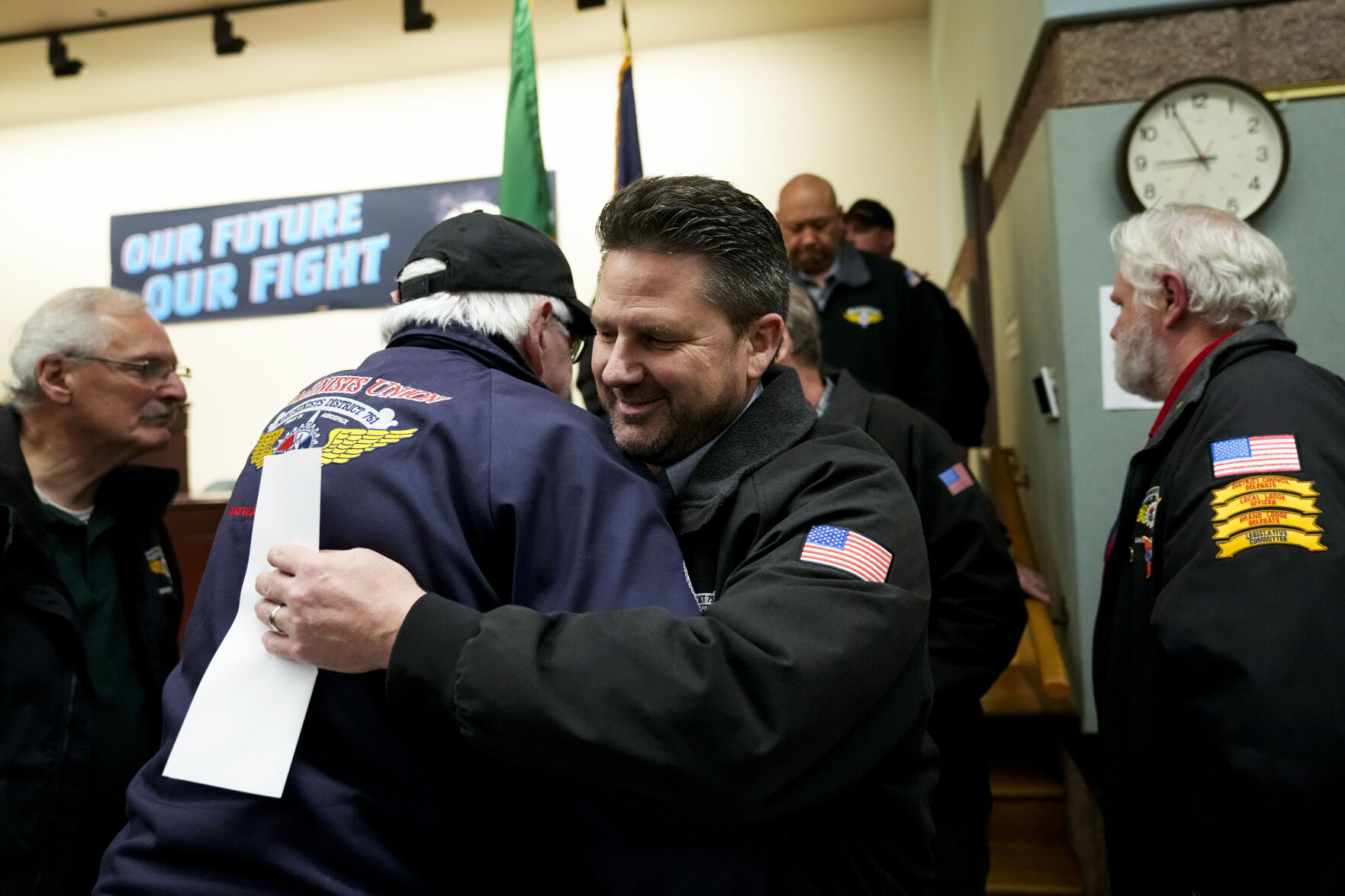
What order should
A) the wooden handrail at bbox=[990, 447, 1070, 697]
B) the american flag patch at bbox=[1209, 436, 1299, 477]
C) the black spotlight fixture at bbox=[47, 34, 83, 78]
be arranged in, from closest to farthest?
the american flag patch at bbox=[1209, 436, 1299, 477] < the wooden handrail at bbox=[990, 447, 1070, 697] < the black spotlight fixture at bbox=[47, 34, 83, 78]

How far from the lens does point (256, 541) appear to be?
3.40ft

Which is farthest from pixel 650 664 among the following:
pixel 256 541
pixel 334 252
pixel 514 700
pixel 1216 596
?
pixel 334 252

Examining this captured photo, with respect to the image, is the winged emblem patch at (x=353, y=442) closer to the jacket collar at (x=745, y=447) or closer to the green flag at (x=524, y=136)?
the jacket collar at (x=745, y=447)

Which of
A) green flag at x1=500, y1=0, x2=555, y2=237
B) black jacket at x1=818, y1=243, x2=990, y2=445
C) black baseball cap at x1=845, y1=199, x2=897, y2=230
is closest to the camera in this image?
green flag at x1=500, y1=0, x2=555, y2=237

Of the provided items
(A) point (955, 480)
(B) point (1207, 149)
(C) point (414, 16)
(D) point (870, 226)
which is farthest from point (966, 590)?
(C) point (414, 16)

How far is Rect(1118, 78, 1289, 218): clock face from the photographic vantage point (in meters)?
2.37

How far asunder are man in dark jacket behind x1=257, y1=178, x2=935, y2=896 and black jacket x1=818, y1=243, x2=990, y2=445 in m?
2.21

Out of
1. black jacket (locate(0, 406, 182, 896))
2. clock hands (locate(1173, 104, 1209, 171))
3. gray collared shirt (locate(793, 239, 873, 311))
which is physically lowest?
black jacket (locate(0, 406, 182, 896))

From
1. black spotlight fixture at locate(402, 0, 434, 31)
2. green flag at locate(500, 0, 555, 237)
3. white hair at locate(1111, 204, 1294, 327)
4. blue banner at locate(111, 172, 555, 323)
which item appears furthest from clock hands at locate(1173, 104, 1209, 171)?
blue banner at locate(111, 172, 555, 323)

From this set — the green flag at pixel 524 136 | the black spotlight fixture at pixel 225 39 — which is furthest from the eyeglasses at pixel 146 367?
the black spotlight fixture at pixel 225 39

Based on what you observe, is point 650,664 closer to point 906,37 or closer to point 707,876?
point 707,876

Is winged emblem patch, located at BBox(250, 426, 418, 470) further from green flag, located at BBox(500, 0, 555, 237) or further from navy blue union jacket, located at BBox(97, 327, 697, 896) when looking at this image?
green flag, located at BBox(500, 0, 555, 237)

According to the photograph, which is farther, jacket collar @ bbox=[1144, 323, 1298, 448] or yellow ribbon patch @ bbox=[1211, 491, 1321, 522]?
jacket collar @ bbox=[1144, 323, 1298, 448]

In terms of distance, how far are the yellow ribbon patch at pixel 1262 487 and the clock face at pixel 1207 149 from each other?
1119 millimetres
